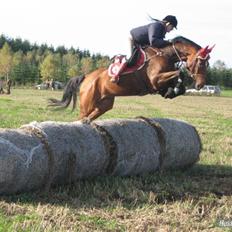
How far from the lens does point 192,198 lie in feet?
25.8

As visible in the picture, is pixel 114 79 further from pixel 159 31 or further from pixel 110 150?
pixel 110 150

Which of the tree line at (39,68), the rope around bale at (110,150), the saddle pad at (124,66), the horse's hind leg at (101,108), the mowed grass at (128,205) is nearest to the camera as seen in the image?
the mowed grass at (128,205)

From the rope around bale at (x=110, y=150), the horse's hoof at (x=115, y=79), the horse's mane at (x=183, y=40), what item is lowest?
the rope around bale at (x=110, y=150)

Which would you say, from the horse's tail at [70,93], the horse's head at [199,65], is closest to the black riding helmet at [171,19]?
the horse's head at [199,65]

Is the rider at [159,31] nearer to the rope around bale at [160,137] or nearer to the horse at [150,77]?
the horse at [150,77]

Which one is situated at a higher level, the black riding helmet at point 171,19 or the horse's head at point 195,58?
the black riding helmet at point 171,19

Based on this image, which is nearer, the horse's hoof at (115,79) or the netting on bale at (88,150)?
the netting on bale at (88,150)

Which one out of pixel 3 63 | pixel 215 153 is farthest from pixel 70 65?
pixel 215 153

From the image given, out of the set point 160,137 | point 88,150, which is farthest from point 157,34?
point 88,150

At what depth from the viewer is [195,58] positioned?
10.2 meters

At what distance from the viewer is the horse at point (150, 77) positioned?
10.2 m

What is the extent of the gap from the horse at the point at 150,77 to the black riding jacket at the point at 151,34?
0.49 ft

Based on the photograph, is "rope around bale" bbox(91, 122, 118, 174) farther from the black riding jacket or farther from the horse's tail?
the horse's tail

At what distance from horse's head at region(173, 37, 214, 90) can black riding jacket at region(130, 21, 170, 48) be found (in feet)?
1.13
